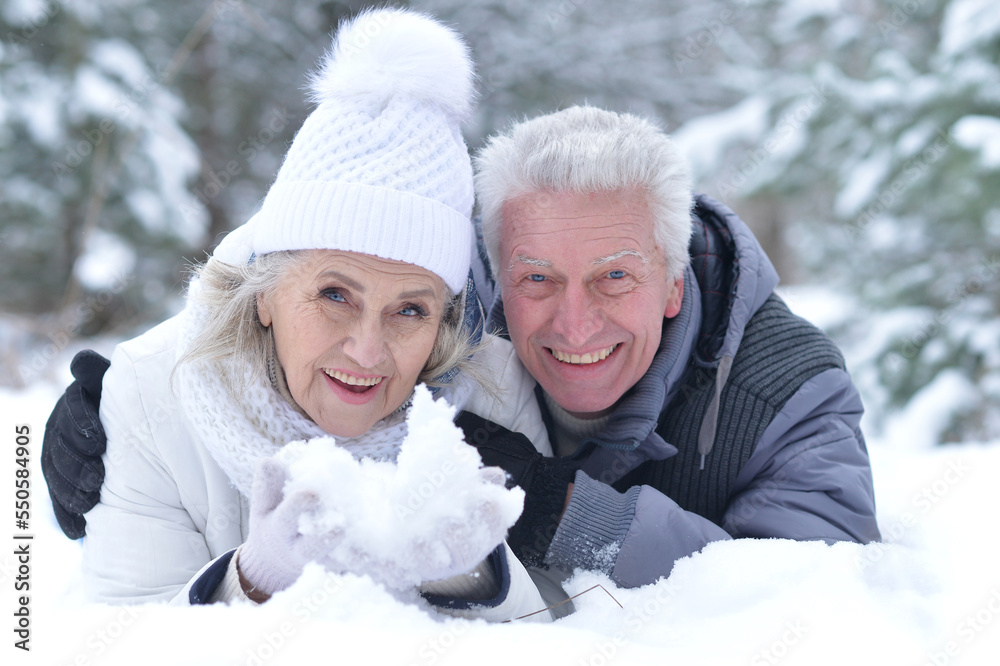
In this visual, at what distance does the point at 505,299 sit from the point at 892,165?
351 cm

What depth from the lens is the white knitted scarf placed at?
2.03 m

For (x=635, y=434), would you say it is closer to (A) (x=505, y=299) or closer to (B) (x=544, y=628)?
(A) (x=505, y=299)

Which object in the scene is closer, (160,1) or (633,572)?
(633,572)

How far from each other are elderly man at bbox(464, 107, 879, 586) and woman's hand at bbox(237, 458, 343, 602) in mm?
764

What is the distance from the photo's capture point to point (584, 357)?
247 centimetres

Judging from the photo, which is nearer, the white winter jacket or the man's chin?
the white winter jacket

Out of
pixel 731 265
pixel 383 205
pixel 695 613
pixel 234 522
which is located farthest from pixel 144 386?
pixel 731 265

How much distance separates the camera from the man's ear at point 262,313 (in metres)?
2.13

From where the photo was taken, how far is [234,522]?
219 centimetres

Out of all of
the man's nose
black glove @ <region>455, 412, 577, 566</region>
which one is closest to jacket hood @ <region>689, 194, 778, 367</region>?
the man's nose

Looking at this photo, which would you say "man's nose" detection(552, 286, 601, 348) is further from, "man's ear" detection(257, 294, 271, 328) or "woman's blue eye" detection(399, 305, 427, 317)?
"man's ear" detection(257, 294, 271, 328)

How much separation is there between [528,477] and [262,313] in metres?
0.90

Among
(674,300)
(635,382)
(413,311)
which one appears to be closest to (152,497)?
(413,311)

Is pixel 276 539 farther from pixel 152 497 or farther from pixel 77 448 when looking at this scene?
pixel 77 448
